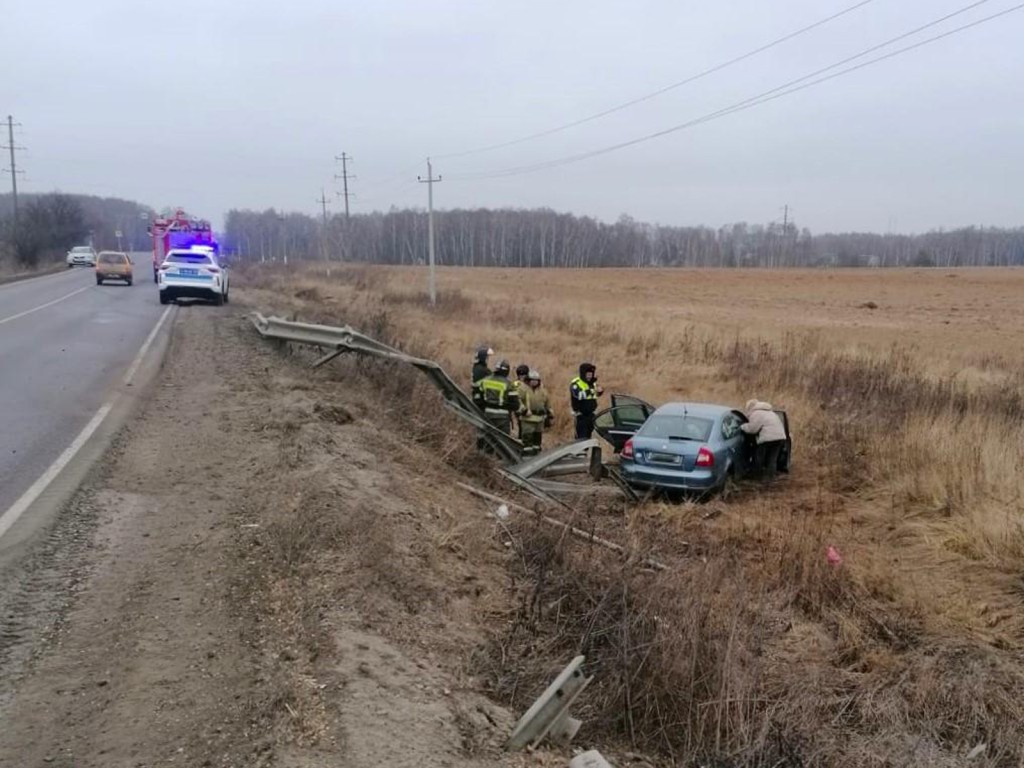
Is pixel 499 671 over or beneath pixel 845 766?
over

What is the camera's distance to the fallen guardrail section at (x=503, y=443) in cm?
1081

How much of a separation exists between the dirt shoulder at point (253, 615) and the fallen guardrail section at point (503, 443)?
2422 millimetres

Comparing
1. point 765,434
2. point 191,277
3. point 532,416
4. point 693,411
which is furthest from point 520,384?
point 191,277

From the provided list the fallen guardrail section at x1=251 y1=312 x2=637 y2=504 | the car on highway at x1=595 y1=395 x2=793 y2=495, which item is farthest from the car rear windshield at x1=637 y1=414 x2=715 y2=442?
the fallen guardrail section at x1=251 y1=312 x2=637 y2=504

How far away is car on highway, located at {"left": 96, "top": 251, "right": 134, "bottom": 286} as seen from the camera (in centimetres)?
3569

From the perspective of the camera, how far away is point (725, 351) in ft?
78.0

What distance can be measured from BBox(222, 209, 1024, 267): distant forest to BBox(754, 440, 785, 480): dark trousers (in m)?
122

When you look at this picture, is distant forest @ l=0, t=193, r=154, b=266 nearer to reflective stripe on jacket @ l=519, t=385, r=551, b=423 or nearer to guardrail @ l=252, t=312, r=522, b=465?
guardrail @ l=252, t=312, r=522, b=465

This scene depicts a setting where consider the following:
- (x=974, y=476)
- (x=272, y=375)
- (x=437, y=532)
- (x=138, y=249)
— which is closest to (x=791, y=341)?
(x=974, y=476)

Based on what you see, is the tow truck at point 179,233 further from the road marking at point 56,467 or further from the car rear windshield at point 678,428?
the car rear windshield at point 678,428

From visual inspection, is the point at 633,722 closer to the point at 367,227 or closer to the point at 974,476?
the point at 974,476

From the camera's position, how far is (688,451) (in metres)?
11.6

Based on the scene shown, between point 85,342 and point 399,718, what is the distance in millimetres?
14767

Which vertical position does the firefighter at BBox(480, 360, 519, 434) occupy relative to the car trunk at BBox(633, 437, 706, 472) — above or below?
above
